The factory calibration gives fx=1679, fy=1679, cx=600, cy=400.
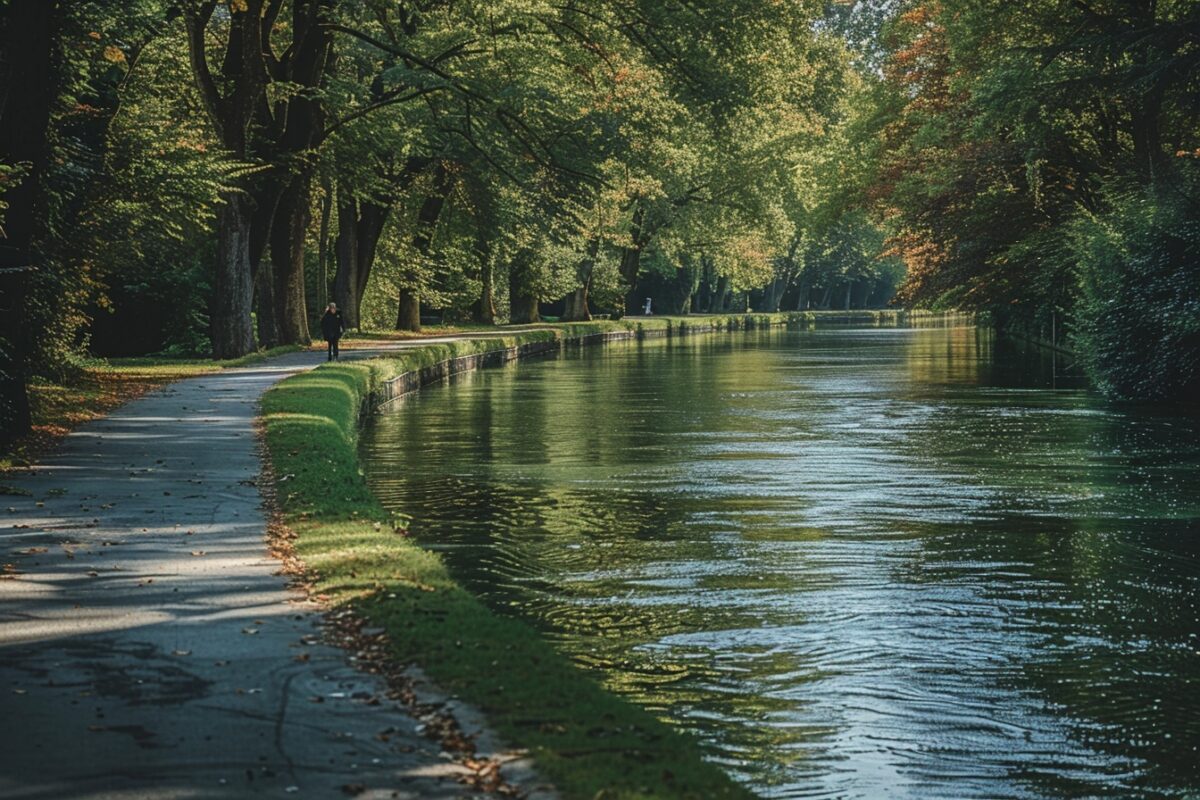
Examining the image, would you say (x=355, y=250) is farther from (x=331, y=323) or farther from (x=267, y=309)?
(x=331, y=323)

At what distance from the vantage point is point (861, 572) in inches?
561

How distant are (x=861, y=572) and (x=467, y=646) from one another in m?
5.94

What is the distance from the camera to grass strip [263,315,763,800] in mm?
6832

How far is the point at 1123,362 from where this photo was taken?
33.1 metres

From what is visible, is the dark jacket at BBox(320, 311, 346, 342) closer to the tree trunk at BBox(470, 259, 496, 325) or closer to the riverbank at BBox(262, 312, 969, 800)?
the riverbank at BBox(262, 312, 969, 800)

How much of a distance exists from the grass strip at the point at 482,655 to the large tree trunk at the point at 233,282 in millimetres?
20773

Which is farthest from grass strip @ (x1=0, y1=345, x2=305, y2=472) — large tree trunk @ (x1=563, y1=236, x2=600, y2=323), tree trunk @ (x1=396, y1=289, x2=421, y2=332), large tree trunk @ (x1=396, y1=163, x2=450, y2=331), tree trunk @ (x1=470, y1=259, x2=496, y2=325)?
large tree trunk @ (x1=563, y1=236, x2=600, y2=323)

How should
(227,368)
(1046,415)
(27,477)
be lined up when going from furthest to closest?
(227,368)
(1046,415)
(27,477)

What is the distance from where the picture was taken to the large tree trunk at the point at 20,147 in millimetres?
19125

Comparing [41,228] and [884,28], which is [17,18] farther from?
[884,28]

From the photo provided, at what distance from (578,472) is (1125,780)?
13.4 m

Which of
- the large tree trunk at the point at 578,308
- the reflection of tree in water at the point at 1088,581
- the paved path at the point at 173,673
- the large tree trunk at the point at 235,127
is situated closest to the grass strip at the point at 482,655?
the paved path at the point at 173,673

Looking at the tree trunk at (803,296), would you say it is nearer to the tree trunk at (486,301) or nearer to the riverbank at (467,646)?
the tree trunk at (486,301)

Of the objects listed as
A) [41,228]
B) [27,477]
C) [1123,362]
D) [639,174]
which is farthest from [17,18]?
[639,174]
